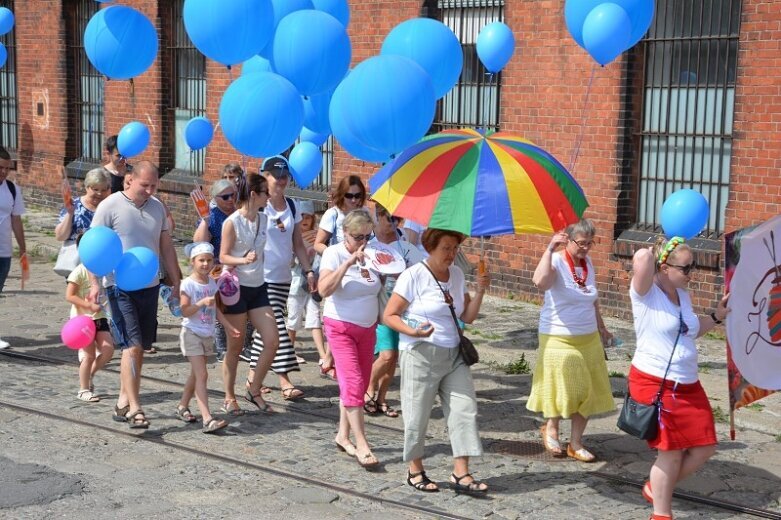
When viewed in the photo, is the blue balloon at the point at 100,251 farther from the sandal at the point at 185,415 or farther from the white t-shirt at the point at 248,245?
the sandal at the point at 185,415

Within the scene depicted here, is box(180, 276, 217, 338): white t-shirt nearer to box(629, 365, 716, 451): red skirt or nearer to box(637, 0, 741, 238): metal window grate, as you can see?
box(629, 365, 716, 451): red skirt

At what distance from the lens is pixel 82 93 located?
2055cm

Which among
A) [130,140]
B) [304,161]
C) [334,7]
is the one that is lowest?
[304,161]

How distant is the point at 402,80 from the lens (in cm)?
715

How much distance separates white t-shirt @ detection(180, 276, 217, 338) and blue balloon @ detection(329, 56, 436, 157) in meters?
1.44

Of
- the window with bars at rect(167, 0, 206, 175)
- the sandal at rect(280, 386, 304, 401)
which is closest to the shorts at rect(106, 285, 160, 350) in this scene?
the sandal at rect(280, 386, 304, 401)

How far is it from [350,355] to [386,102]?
5.12ft

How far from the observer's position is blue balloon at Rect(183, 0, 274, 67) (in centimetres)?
795

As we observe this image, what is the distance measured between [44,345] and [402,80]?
503cm

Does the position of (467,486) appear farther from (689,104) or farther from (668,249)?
(689,104)

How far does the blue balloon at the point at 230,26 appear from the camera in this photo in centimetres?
795

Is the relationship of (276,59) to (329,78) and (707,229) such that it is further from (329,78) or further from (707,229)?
(707,229)

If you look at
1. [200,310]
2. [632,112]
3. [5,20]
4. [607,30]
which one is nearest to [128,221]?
[200,310]

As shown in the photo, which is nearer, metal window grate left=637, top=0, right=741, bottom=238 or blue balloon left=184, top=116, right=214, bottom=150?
blue balloon left=184, top=116, right=214, bottom=150
